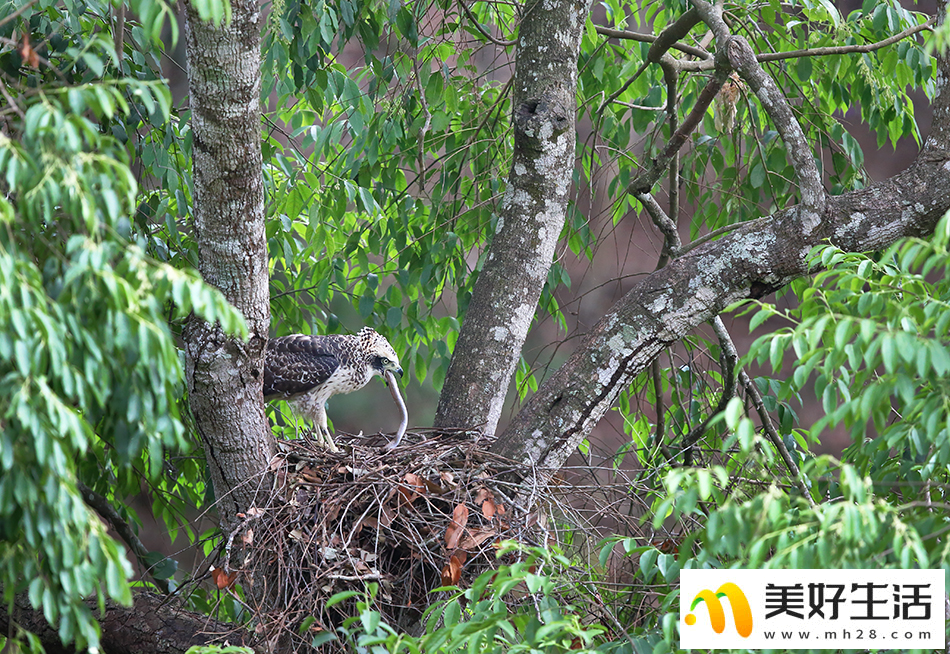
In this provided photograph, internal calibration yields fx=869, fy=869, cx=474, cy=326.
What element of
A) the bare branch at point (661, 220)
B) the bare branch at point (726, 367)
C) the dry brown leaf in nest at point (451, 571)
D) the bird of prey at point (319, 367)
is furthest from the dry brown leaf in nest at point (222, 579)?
the bare branch at point (661, 220)

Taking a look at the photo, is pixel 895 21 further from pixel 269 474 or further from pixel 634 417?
pixel 269 474

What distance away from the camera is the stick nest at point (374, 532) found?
211cm

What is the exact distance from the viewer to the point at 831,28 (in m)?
3.16

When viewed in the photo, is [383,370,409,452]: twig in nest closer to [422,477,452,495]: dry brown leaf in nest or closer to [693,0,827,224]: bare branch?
[422,477,452,495]: dry brown leaf in nest

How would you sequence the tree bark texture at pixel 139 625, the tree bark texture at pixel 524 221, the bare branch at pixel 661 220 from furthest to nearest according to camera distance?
1. the bare branch at pixel 661 220
2. the tree bark texture at pixel 524 221
3. the tree bark texture at pixel 139 625

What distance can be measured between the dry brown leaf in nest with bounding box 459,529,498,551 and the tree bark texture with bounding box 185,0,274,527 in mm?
610

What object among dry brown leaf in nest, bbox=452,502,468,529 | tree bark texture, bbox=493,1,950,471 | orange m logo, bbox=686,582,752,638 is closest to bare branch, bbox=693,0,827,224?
tree bark texture, bbox=493,1,950,471

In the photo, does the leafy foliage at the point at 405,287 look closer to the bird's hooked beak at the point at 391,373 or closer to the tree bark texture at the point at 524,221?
the bird's hooked beak at the point at 391,373

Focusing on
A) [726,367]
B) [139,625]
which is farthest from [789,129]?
[139,625]

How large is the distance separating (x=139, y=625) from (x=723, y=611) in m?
1.78

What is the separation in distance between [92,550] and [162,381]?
9.8 inches

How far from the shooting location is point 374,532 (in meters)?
2.28

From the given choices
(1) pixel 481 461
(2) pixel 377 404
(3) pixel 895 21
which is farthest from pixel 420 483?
(2) pixel 377 404

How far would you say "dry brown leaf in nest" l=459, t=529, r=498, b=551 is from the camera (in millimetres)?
2127
